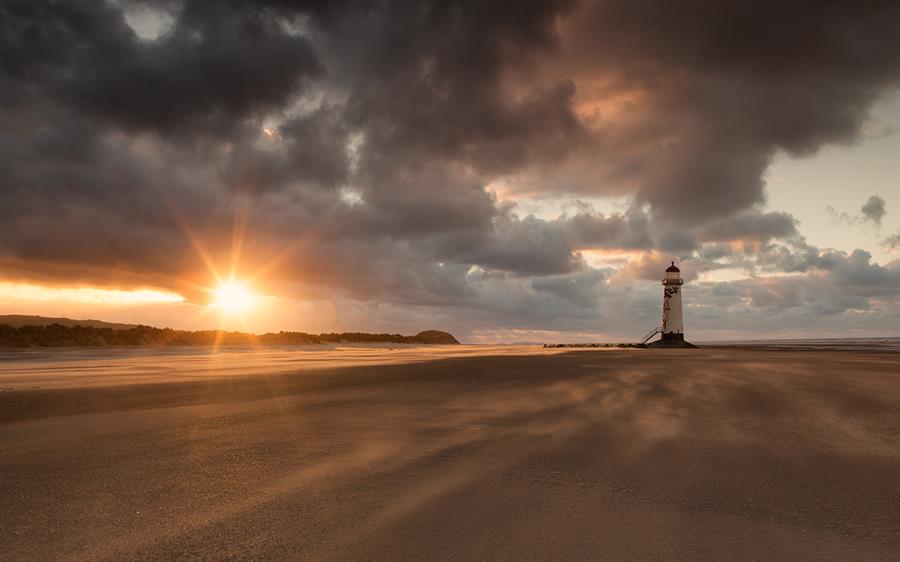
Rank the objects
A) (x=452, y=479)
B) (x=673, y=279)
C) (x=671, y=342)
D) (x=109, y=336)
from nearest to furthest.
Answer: (x=452, y=479) < (x=109, y=336) < (x=671, y=342) < (x=673, y=279)

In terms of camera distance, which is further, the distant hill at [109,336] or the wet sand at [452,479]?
the distant hill at [109,336]

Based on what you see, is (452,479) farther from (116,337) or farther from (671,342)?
(671,342)

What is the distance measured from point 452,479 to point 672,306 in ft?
207

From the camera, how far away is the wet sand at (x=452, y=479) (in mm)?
3787

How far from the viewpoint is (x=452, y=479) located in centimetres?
533

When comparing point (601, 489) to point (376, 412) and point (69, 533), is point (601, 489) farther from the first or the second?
point (376, 412)

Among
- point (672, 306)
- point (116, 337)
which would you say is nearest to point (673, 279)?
point (672, 306)

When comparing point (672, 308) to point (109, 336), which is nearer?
point (109, 336)

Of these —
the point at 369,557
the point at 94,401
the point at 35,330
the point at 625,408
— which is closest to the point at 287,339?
the point at 35,330

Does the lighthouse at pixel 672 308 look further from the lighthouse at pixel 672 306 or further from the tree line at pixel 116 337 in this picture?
the tree line at pixel 116 337

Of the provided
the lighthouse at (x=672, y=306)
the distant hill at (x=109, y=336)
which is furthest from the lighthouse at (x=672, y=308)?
the distant hill at (x=109, y=336)

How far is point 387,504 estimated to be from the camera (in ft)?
15.0

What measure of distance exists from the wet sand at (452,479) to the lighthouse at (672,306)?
Answer: 2112 inches

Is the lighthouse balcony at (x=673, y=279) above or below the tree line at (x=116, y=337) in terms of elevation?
above
